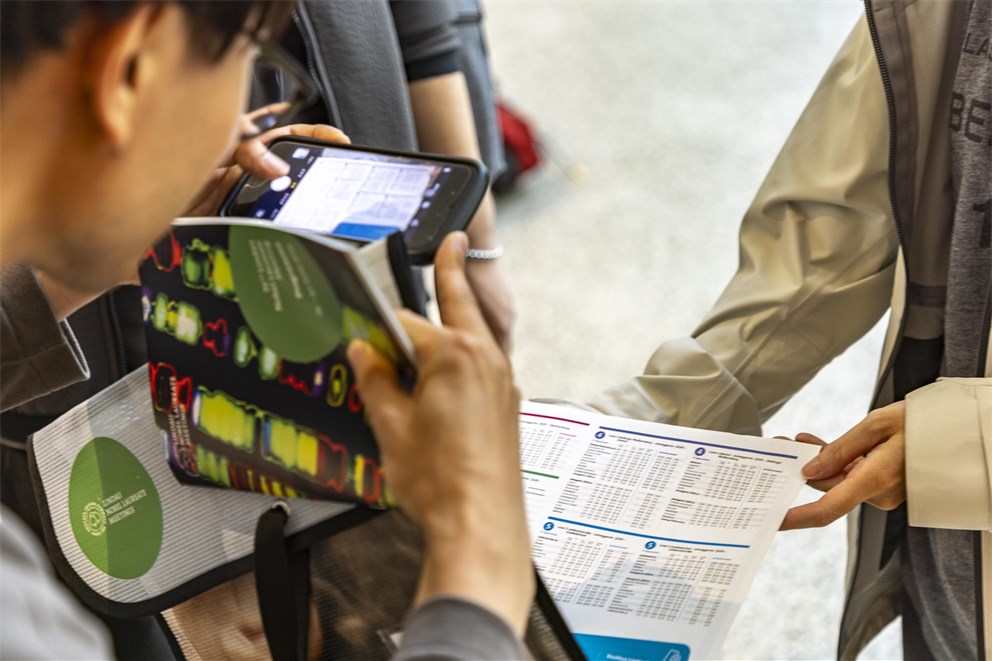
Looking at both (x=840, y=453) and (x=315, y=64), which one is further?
(x=315, y=64)

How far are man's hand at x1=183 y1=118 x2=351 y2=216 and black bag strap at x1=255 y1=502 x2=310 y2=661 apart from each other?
0.86 ft

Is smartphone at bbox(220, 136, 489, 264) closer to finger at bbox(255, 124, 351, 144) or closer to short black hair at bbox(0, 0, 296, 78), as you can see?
finger at bbox(255, 124, 351, 144)

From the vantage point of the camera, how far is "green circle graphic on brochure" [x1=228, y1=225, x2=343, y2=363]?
53cm

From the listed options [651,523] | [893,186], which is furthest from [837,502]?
[893,186]

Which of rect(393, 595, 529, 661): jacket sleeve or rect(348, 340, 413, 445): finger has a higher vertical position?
rect(348, 340, 413, 445): finger

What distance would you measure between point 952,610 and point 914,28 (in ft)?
1.56

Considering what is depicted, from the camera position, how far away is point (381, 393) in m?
0.51

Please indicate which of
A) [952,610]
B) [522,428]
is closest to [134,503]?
[522,428]

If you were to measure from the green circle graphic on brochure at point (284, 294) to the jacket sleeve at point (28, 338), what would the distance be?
261 millimetres

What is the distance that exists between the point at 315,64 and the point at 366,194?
463 millimetres

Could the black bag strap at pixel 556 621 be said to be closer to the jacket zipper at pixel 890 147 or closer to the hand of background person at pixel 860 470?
the hand of background person at pixel 860 470

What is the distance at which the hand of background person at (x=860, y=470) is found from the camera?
0.77m

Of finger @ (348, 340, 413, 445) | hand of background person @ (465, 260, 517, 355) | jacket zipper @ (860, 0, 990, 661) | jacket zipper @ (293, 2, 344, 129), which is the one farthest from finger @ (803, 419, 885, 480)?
hand of background person @ (465, 260, 517, 355)

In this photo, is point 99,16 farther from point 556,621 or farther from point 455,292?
point 556,621
